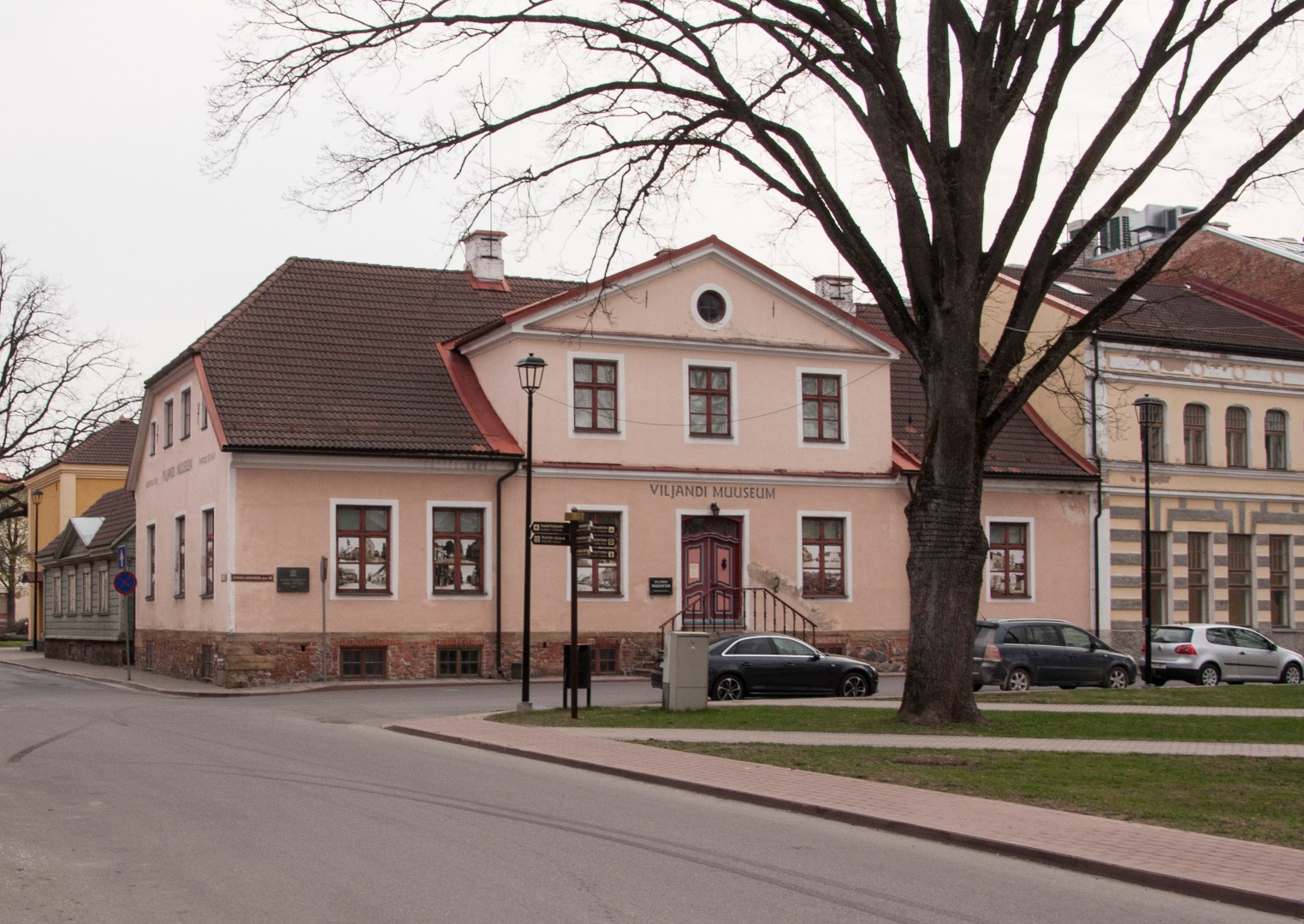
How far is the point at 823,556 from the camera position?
34.8m

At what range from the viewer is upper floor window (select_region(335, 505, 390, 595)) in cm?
3042

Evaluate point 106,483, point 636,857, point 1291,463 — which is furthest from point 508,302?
point 106,483

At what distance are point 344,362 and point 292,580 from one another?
551 cm

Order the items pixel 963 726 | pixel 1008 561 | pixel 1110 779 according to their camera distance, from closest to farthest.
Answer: pixel 1110 779
pixel 963 726
pixel 1008 561

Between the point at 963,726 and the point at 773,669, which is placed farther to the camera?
the point at 773,669

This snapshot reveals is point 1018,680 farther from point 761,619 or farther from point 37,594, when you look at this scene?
point 37,594

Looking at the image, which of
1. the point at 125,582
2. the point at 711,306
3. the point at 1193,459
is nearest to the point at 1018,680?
the point at 711,306

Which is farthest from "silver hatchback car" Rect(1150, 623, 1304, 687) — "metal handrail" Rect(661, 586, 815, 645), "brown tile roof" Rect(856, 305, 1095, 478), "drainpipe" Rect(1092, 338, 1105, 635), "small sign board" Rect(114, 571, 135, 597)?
"small sign board" Rect(114, 571, 135, 597)

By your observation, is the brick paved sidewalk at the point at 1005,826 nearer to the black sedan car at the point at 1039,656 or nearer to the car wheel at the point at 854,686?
the car wheel at the point at 854,686

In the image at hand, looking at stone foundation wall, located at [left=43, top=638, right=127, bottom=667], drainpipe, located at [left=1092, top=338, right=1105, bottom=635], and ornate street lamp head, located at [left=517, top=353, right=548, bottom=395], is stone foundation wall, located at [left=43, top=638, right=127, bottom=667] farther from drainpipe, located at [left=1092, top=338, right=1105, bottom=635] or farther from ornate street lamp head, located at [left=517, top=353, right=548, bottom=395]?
drainpipe, located at [left=1092, top=338, right=1105, bottom=635]

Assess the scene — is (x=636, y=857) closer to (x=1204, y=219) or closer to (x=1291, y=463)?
(x=1204, y=219)

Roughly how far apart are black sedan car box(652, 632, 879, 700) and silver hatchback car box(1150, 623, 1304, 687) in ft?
→ 28.1

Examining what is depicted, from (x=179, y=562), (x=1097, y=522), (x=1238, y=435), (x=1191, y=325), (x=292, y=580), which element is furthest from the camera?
(x=1191, y=325)

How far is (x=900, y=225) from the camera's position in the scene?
19078 millimetres
